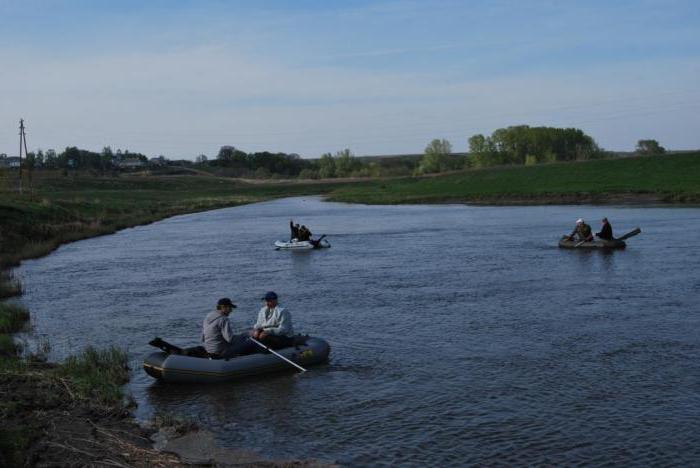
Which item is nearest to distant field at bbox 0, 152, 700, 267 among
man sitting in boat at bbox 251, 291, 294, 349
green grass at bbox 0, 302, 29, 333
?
green grass at bbox 0, 302, 29, 333

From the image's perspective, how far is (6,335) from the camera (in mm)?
20078

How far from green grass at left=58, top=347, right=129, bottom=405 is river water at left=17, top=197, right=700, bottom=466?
43cm

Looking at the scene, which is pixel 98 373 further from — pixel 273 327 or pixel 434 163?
pixel 434 163

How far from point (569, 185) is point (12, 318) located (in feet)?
248

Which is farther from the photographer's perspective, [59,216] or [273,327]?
[59,216]

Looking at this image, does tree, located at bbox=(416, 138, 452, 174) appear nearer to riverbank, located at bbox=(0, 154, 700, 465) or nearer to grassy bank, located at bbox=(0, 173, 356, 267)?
riverbank, located at bbox=(0, 154, 700, 465)

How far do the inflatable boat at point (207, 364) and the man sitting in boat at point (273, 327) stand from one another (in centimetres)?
29

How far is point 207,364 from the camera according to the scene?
16.1 metres

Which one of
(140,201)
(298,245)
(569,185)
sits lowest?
(298,245)

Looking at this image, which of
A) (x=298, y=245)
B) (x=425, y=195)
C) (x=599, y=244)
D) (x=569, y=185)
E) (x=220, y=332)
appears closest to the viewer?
(x=220, y=332)

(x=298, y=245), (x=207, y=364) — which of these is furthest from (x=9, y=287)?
(x=298, y=245)

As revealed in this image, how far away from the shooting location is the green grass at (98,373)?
15.0 m

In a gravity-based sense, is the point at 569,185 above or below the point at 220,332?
above

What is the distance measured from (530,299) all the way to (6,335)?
15517 mm
